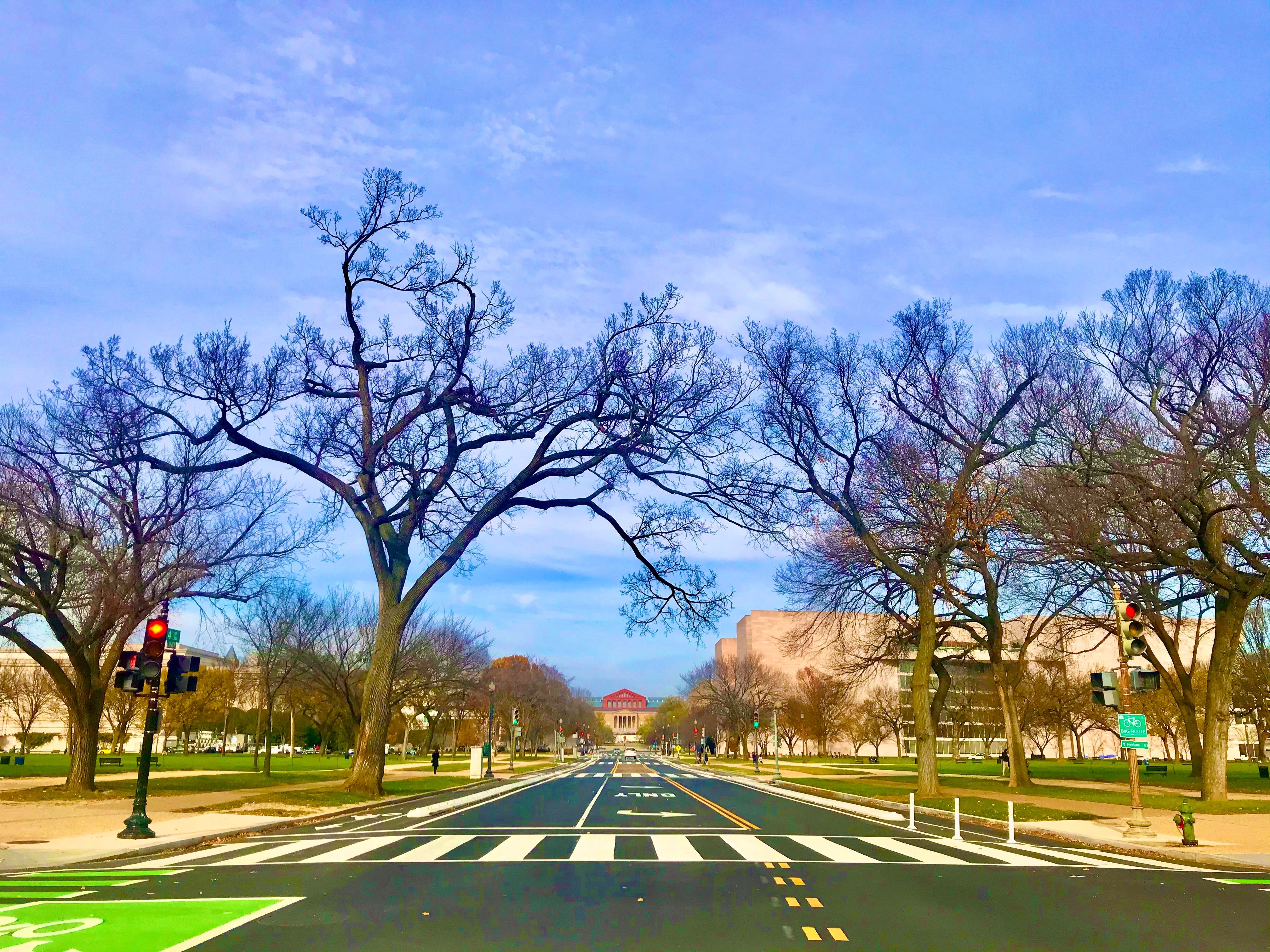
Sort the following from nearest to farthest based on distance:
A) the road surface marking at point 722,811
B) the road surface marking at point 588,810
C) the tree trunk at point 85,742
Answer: the road surface marking at point 722,811 → the road surface marking at point 588,810 → the tree trunk at point 85,742

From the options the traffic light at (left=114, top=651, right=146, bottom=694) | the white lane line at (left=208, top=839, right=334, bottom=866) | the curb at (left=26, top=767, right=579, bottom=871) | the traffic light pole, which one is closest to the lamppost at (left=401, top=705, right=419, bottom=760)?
the curb at (left=26, top=767, right=579, bottom=871)

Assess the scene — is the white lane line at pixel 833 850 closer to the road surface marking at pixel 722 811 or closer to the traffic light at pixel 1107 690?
the road surface marking at pixel 722 811

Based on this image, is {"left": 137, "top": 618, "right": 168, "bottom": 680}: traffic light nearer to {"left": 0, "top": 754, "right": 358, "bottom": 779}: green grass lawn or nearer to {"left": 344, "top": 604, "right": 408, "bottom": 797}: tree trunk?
{"left": 344, "top": 604, "right": 408, "bottom": 797}: tree trunk

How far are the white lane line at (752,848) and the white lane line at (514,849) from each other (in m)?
3.40

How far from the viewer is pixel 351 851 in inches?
564

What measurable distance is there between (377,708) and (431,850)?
1273cm

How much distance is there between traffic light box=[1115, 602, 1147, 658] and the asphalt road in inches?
166

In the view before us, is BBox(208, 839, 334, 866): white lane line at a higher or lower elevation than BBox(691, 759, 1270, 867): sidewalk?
higher

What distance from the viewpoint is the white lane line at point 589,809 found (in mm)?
19828

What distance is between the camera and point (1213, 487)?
2992 cm

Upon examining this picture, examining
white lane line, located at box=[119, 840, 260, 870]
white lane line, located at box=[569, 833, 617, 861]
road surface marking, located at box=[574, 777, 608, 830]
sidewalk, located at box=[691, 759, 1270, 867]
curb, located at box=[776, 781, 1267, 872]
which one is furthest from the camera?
road surface marking, located at box=[574, 777, 608, 830]

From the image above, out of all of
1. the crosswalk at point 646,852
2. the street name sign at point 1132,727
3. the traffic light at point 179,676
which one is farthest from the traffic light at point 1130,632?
the traffic light at point 179,676

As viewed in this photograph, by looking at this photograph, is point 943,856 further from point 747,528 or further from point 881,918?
point 747,528

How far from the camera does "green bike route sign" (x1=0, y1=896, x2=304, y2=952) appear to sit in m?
7.41
